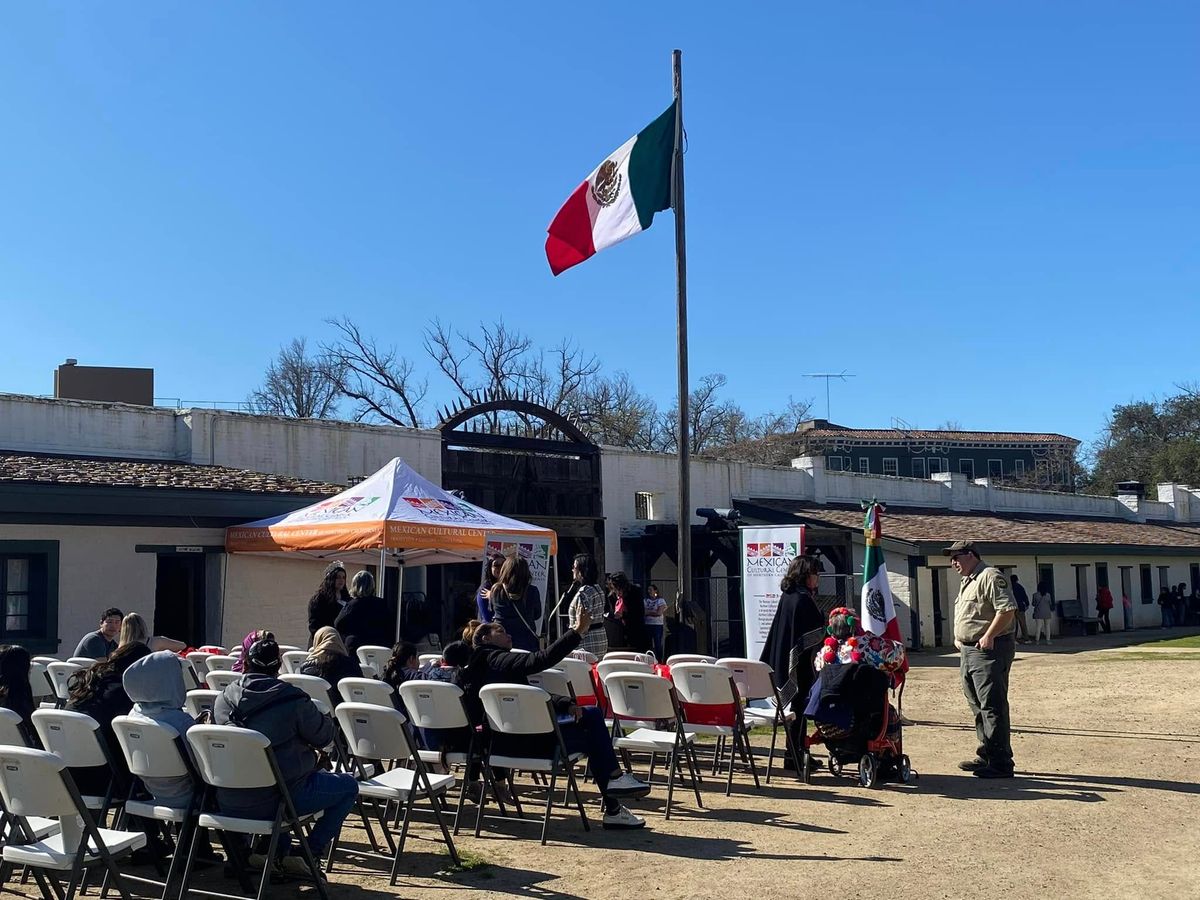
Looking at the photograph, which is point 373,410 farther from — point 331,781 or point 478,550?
point 331,781

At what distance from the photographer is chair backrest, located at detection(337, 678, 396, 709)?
22.4ft

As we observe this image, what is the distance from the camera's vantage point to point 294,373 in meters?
46.9

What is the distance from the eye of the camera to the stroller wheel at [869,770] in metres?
8.13

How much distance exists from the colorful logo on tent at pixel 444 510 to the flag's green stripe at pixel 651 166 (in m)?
3.90

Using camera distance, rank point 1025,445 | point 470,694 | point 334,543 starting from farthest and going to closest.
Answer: point 1025,445 < point 334,543 < point 470,694

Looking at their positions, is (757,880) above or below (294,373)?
below

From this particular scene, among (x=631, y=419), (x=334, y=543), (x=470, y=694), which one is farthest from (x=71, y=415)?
(x=631, y=419)

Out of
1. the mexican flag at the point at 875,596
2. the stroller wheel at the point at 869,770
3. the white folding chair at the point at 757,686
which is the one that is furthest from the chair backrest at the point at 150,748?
the mexican flag at the point at 875,596

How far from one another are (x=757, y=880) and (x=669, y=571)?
18.5 meters

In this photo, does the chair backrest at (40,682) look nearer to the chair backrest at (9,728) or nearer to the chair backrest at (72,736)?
the chair backrest at (9,728)

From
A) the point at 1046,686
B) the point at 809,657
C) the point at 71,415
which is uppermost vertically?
the point at 71,415

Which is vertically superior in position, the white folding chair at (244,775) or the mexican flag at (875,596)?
the mexican flag at (875,596)

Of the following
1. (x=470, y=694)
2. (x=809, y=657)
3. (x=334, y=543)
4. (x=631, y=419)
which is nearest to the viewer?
(x=470, y=694)

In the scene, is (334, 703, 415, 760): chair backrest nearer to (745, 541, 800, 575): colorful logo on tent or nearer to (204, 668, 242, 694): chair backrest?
(204, 668, 242, 694): chair backrest
